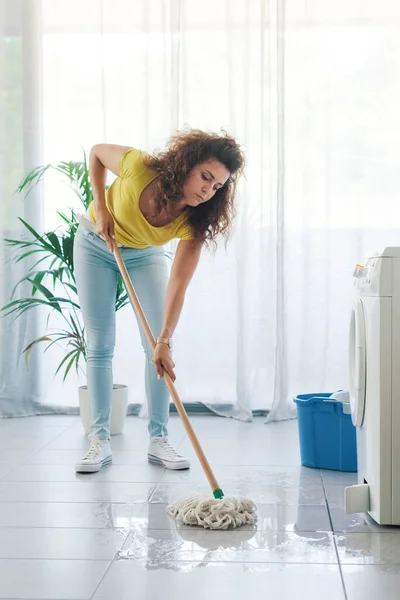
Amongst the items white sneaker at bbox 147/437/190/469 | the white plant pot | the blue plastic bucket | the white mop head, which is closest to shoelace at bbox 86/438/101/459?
white sneaker at bbox 147/437/190/469

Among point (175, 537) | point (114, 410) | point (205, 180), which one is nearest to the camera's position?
point (175, 537)

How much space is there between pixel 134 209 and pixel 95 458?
33.3 inches

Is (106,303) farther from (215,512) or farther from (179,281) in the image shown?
(215,512)

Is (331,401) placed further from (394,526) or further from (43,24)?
(43,24)

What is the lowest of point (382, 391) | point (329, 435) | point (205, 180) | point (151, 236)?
point (329, 435)

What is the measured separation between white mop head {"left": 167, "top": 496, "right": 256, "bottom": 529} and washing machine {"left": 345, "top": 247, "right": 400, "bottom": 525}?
0.86 ft

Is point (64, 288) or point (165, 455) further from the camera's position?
point (64, 288)

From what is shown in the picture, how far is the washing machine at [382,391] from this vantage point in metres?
1.95

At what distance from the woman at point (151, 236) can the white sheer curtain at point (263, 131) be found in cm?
84

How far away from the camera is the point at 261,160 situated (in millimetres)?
3504

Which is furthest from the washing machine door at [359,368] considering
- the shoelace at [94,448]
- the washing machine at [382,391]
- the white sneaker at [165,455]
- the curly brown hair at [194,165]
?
the shoelace at [94,448]

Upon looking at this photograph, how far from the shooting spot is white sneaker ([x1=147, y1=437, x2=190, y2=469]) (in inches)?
103

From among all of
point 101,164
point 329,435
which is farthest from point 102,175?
point 329,435

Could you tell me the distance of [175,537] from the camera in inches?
76.7
